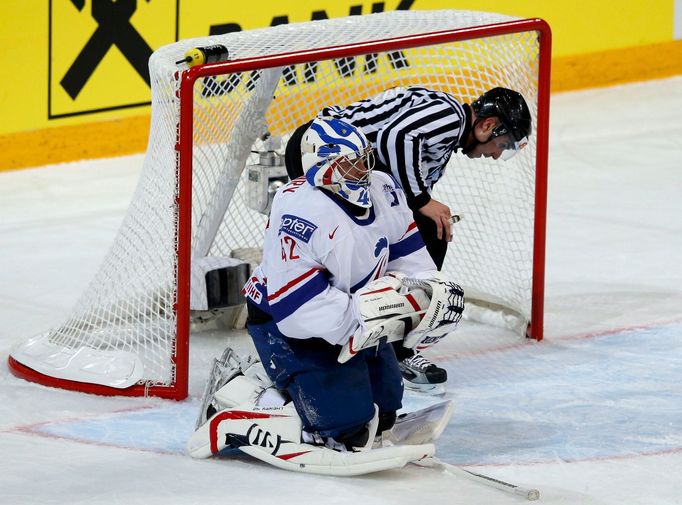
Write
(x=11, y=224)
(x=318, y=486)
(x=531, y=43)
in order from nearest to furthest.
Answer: (x=318, y=486), (x=531, y=43), (x=11, y=224)

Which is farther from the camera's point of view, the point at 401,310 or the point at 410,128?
the point at 410,128

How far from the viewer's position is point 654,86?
29.1 feet

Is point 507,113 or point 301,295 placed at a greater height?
point 507,113

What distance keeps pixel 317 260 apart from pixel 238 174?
4.55 ft

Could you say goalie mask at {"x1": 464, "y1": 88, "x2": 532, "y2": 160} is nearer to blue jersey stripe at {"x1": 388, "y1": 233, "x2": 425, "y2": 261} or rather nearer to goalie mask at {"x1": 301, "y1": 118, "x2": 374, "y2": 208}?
blue jersey stripe at {"x1": 388, "y1": 233, "x2": 425, "y2": 261}

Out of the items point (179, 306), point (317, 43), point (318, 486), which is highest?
point (317, 43)

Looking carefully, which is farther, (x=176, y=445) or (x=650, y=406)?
(x=650, y=406)

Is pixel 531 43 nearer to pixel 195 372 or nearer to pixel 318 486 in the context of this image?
pixel 195 372

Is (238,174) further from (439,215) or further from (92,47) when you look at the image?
(92,47)

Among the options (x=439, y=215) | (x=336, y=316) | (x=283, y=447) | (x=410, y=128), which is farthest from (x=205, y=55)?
(x=283, y=447)

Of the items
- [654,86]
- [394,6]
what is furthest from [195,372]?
[654,86]

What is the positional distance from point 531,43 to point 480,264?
864 millimetres

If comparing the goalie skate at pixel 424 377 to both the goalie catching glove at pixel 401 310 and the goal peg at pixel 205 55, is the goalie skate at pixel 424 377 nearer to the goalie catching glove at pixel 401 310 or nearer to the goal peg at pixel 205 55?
the goalie catching glove at pixel 401 310

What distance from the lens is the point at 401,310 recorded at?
3500mm
